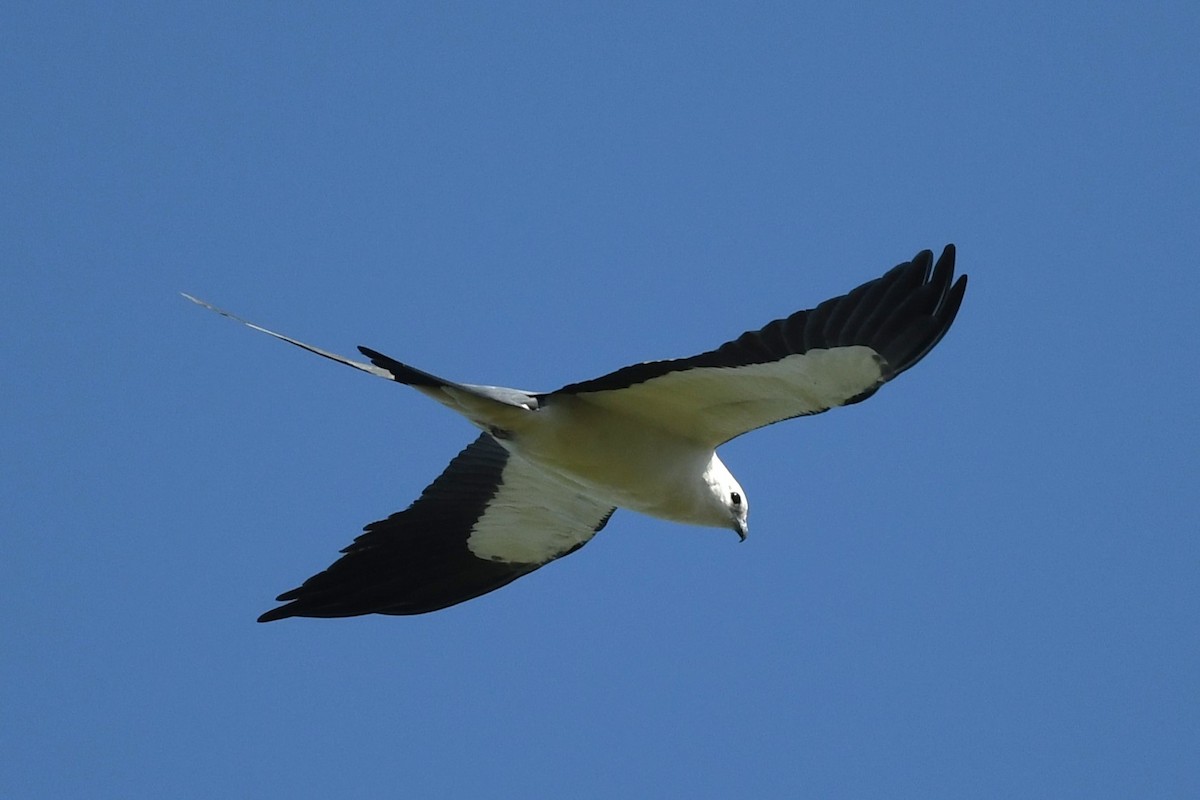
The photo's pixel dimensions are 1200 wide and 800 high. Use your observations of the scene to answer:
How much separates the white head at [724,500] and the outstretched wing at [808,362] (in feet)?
1.11

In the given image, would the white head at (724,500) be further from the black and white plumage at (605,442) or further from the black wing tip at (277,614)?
the black wing tip at (277,614)

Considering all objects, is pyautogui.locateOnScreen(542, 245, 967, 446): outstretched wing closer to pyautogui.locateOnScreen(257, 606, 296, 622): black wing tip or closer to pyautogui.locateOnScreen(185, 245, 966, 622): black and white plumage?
pyautogui.locateOnScreen(185, 245, 966, 622): black and white plumage

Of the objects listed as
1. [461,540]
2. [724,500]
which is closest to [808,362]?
[724,500]

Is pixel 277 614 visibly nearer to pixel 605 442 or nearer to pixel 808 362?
pixel 605 442

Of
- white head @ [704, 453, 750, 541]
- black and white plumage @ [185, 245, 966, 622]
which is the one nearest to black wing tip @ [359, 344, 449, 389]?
black and white plumage @ [185, 245, 966, 622]

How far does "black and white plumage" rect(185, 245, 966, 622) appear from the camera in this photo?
23.0 ft

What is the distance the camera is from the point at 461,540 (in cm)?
962

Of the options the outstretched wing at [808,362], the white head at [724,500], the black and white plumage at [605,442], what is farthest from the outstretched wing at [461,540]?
the outstretched wing at [808,362]

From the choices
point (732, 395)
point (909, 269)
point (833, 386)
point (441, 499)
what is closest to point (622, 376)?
point (732, 395)

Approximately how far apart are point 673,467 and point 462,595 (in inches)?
79.0

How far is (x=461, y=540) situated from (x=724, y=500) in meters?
2.04

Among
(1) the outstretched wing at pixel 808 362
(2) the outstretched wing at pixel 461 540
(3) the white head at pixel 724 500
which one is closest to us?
(1) the outstretched wing at pixel 808 362

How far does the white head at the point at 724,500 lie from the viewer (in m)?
8.31

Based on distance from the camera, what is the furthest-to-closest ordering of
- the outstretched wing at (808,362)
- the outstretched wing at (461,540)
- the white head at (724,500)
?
the outstretched wing at (461,540), the white head at (724,500), the outstretched wing at (808,362)
